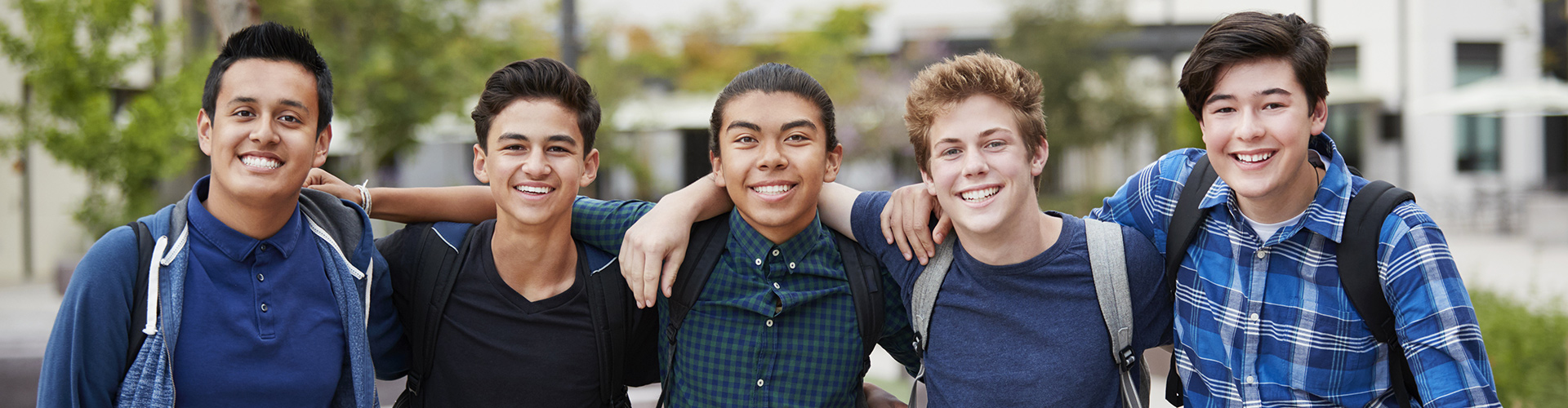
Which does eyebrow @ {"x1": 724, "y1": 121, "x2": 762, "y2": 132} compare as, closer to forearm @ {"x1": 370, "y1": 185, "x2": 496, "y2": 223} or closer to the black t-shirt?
the black t-shirt

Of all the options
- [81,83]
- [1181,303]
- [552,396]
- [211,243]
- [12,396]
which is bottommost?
[12,396]

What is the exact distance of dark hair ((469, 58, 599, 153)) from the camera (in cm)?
272

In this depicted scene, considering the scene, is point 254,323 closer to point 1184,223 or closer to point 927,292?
point 927,292

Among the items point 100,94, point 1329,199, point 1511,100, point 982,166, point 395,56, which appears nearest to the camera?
point 1329,199

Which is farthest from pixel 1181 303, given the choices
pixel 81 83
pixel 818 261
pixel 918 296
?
pixel 81 83

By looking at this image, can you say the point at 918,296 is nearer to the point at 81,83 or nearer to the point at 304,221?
the point at 304,221

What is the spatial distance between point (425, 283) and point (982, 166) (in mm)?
1569

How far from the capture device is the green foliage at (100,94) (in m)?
8.41

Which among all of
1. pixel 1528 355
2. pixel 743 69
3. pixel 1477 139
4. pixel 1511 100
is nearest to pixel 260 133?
pixel 1528 355

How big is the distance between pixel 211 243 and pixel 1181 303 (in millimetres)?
2392

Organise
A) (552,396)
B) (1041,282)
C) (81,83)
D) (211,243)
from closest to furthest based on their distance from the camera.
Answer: (211,243), (1041,282), (552,396), (81,83)

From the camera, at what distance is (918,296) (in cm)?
258

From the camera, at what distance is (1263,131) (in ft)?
7.20

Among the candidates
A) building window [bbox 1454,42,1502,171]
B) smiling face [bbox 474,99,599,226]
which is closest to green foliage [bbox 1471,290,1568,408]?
smiling face [bbox 474,99,599,226]
